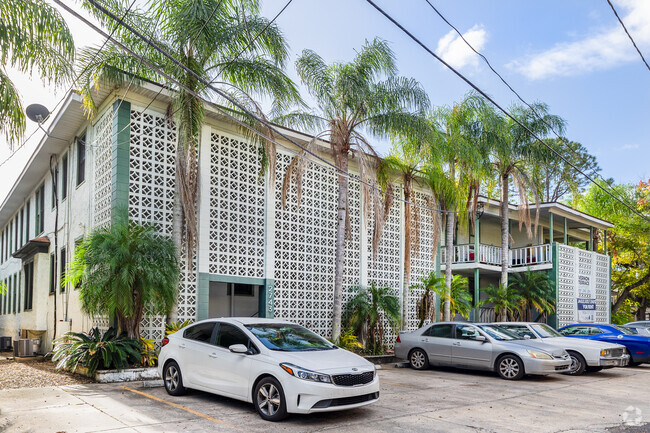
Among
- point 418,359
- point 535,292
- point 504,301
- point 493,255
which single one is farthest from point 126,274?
point 493,255

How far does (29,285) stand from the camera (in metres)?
21.1

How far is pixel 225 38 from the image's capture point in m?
13.1

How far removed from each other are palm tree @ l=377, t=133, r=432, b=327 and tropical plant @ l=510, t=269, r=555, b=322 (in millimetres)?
6283

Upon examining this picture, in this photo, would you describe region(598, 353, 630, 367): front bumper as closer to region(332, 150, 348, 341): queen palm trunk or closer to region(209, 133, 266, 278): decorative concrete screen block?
region(332, 150, 348, 341): queen palm trunk

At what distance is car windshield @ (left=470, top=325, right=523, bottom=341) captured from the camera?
555 inches

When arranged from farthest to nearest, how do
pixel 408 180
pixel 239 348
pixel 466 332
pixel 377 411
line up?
pixel 408 180
pixel 466 332
pixel 377 411
pixel 239 348

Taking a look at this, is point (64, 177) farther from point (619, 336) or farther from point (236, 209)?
point (619, 336)

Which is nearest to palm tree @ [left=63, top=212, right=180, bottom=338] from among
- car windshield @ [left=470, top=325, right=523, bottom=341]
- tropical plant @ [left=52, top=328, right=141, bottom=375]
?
tropical plant @ [left=52, top=328, right=141, bottom=375]

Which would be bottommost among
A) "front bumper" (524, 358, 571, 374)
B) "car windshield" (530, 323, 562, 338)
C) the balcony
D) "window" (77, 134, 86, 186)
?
"front bumper" (524, 358, 571, 374)

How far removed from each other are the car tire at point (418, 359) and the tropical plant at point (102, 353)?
7380 mm

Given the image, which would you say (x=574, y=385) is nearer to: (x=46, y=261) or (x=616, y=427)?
(x=616, y=427)

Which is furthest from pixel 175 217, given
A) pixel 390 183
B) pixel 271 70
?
pixel 390 183

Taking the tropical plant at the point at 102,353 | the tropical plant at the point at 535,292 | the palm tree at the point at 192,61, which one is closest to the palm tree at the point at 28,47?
the palm tree at the point at 192,61

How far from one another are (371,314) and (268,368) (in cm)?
988
